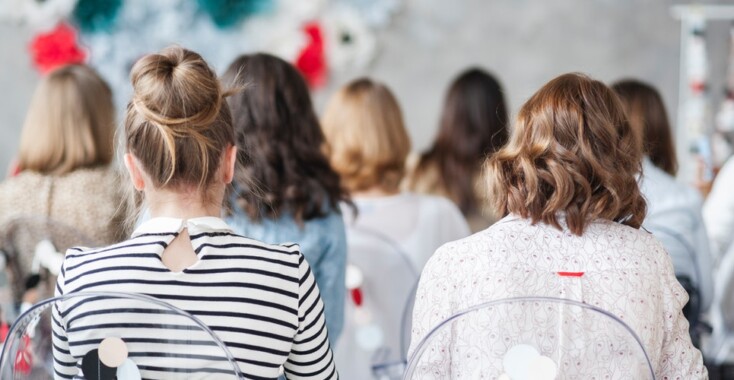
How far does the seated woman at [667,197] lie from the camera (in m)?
2.57

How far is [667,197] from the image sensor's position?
265 centimetres

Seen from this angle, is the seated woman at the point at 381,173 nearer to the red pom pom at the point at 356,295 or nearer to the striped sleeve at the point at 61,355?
the red pom pom at the point at 356,295

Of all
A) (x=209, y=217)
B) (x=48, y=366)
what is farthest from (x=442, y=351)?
(x=48, y=366)

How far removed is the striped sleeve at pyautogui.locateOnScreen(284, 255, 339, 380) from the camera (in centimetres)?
138

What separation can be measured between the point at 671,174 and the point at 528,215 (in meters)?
1.48

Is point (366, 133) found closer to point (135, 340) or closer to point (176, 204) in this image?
point (176, 204)

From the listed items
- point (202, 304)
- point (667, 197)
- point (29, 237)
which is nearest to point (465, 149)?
point (667, 197)

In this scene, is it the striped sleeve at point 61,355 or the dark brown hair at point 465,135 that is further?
the dark brown hair at point 465,135

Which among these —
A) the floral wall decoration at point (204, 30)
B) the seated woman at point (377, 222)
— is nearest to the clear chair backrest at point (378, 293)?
the seated woman at point (377, 222)

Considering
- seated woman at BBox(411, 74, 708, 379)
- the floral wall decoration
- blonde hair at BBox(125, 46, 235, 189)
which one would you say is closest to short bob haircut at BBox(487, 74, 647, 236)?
seated woman at BBox(411, 74, 708, 379)

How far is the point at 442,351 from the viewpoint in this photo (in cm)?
131

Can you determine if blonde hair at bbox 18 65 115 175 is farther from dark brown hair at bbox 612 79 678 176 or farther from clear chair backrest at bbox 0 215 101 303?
dark brown hair at bbox 612 79 678 176

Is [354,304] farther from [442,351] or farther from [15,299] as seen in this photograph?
[442,351]

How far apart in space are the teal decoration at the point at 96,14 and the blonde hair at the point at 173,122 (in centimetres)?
352
